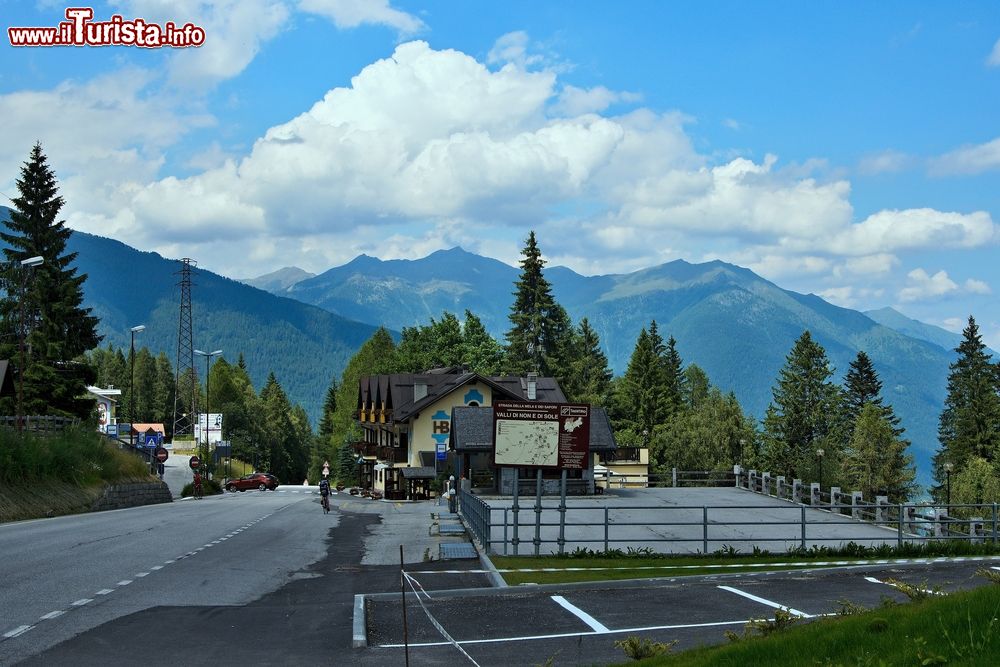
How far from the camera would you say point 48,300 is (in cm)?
7000

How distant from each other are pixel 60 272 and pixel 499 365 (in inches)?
2101

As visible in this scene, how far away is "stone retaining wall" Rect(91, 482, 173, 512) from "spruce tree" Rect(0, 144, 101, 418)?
9467 millimetres

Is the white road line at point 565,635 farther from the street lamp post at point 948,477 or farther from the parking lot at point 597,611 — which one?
the street lamp post at point 948,477

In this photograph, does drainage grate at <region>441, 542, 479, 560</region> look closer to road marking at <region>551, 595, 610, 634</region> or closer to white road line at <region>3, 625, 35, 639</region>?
road marking at <region>551, 595, 610, 634</region>

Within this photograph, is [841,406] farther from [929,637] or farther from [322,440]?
[929,637]

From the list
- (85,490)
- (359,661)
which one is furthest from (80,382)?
(359,661)

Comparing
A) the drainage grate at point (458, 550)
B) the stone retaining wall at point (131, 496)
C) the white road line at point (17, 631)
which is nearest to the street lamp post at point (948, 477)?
the drainage grate at point (458, 550)

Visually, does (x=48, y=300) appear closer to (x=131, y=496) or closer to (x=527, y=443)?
(x=131, y=496)

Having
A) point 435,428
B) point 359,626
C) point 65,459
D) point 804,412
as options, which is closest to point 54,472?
point 65,459

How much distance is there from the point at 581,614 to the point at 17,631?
297 inches

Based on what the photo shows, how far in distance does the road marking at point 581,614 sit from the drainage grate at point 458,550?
7143 mm

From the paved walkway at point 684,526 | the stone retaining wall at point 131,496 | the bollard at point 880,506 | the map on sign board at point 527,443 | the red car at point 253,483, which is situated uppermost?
the map on sign board at point 527,443

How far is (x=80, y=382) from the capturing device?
6406cm

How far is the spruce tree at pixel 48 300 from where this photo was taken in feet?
210
